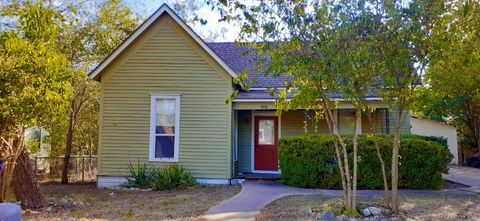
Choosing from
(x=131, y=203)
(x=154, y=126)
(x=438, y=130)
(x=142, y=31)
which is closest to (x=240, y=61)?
(x=142, y=31)

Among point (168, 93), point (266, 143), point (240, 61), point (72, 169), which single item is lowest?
point (72, 169)

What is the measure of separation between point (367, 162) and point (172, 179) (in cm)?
573

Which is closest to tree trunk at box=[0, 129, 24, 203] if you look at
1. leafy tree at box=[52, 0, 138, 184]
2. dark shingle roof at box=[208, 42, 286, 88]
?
leafy tree at box=[52, 0, 138, 184]

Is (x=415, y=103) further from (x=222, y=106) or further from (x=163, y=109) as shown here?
(x=163, y=109)

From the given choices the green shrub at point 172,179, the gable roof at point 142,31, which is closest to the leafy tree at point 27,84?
the green shrub at point 172,179

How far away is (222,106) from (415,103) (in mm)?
6269

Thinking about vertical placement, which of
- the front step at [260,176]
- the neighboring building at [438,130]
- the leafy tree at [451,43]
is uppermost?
the leafy tree at [451,43]

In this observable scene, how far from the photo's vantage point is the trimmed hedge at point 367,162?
10891 millimetres

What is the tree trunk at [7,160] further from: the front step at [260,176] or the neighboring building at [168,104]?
the front step at [260,176]

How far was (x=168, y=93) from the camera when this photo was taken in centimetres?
1292

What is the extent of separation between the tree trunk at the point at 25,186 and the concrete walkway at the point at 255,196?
13.0ft

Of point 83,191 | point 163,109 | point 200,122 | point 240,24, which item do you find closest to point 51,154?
point 83,191

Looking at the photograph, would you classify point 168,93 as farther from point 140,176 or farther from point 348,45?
point 348,45

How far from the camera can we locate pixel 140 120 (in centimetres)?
1298
